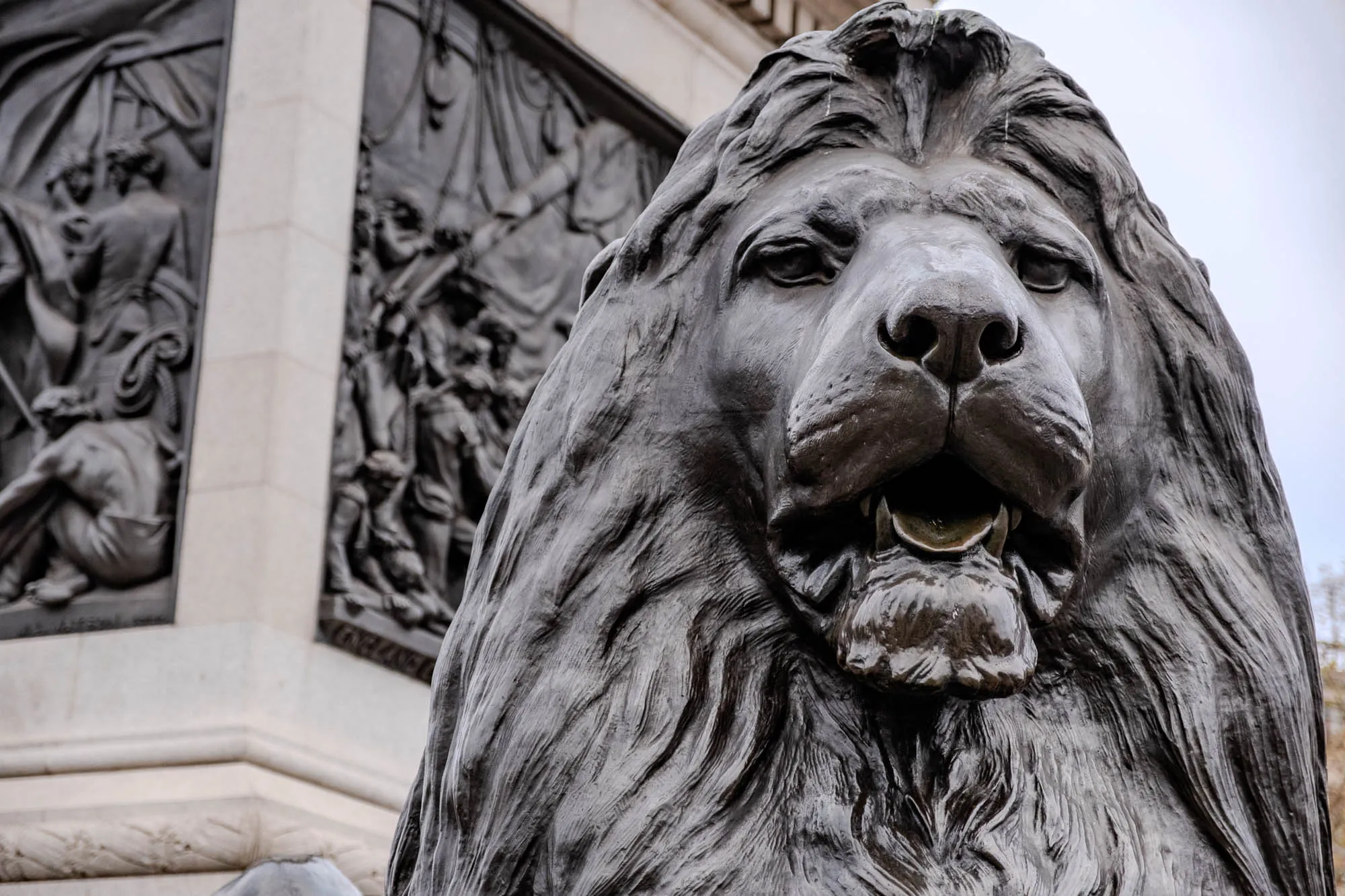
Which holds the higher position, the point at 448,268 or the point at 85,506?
the point at 448,268

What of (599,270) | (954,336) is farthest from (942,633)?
(599,270)

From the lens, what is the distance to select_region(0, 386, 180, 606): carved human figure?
7727mm

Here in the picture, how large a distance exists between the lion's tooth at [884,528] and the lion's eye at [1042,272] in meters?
0.25

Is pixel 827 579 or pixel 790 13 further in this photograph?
pixel 790 13

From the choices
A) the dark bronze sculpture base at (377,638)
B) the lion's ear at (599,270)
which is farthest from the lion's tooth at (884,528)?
the dark bronze sculpture base at (377,638)

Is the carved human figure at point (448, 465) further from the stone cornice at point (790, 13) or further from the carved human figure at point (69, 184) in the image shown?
the stone cornice at point (790, 13)

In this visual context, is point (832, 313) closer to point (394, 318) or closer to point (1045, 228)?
point (1045, 228)

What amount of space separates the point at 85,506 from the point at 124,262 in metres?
0.97

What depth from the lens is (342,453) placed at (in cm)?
788

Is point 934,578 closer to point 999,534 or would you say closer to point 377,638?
point 999,534

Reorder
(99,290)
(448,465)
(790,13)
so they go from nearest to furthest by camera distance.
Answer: (99,290), (448,465), (790,13)

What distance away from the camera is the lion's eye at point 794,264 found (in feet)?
5.81

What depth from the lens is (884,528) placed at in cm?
163

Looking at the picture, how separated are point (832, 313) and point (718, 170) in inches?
10.0
